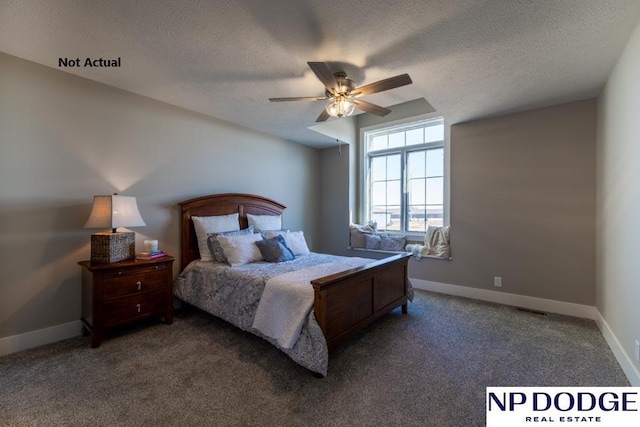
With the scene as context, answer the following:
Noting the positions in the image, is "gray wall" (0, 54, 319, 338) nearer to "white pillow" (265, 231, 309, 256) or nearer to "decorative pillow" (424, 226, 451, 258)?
"white pillow" (265, 231, 309, 256)

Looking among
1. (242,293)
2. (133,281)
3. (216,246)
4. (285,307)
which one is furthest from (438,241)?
(133,281)

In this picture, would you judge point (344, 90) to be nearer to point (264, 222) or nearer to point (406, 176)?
point (264, 222)

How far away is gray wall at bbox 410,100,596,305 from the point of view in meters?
3.10

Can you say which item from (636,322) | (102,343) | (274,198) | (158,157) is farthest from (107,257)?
(636,322)

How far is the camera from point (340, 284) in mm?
2232

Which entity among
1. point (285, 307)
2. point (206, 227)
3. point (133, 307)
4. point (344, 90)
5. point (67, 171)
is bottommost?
point (133, 307)

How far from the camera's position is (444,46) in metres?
2.12

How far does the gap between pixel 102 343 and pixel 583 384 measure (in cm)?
384

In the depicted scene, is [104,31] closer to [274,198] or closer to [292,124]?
[292,124]

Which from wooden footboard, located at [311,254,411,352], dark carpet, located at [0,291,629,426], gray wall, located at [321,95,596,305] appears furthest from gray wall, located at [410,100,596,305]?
wooden footboard, located at [311,254,411,352]

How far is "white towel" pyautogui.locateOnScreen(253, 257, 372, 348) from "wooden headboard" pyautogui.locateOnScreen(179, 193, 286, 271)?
1537 millimetres

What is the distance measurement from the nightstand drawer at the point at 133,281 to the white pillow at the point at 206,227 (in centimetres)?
53

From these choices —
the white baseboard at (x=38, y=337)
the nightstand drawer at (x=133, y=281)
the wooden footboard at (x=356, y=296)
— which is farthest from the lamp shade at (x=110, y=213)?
the wooden footboard at (x=356, y=296)

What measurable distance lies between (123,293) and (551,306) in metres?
4.65
